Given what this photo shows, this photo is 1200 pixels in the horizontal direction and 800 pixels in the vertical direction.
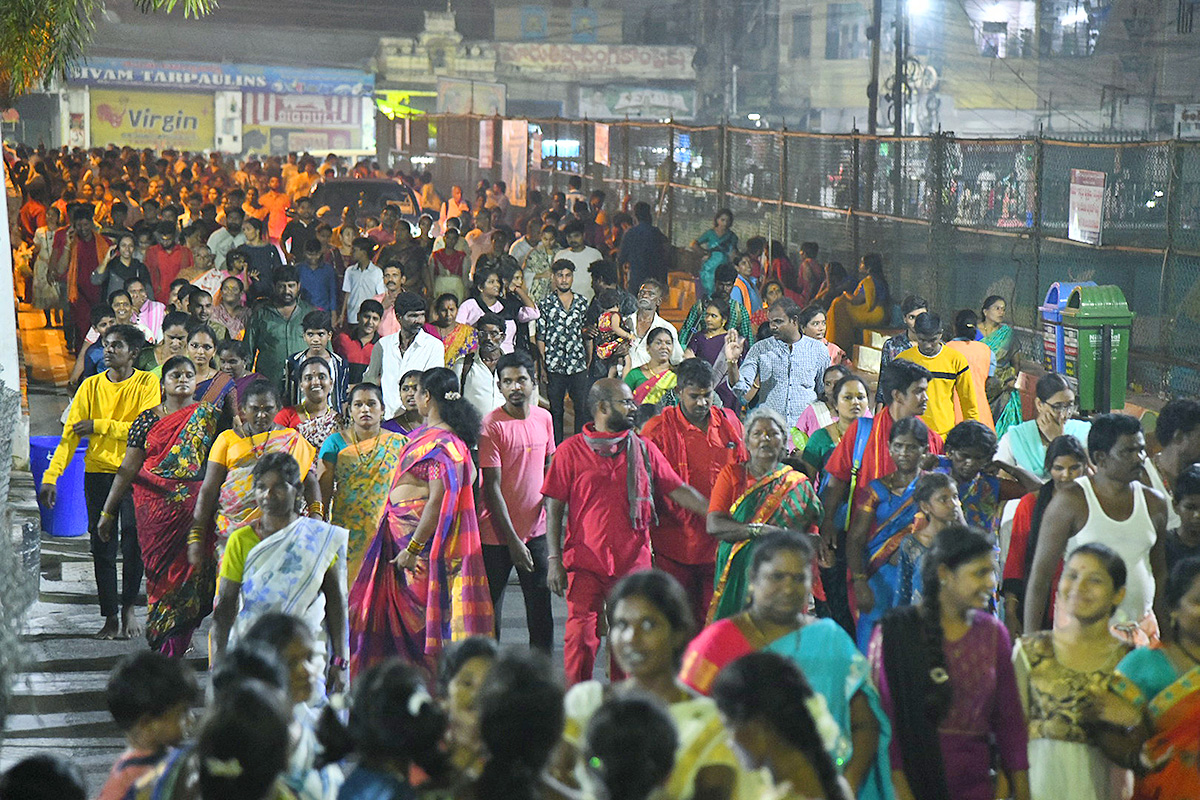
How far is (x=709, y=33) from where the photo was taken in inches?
2302

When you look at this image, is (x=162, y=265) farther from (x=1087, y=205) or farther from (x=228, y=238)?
(x=1087, y=205)

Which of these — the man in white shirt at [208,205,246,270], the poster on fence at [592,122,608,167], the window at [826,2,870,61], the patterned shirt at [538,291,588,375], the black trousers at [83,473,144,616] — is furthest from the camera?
the window at [826,2,870,61]

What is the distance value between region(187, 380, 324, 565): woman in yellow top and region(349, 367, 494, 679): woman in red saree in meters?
0.41

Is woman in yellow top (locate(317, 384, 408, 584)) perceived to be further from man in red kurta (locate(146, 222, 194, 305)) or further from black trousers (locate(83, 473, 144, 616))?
man in red kurta (locate(146, 222, 194, 305))

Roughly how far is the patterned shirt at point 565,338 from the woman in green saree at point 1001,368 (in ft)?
9.30

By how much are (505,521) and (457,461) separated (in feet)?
1.88

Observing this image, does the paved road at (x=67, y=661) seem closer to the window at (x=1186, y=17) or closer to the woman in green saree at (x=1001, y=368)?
the woman in green saree at (x=1001, y=368)

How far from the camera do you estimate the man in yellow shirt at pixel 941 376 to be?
868 centimetres

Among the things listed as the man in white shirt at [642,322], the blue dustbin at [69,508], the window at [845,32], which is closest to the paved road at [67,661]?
the blue dustbin at [69,508]

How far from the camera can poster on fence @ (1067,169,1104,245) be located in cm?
1095

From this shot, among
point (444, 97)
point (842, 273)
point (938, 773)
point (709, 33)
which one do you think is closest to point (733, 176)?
point (842, 273)

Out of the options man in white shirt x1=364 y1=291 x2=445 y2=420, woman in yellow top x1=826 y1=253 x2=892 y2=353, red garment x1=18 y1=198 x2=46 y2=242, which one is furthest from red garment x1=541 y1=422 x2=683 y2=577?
red garment x1=18 y1=198 x2=46 y2=242

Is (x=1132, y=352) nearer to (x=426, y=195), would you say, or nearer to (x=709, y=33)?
(x=426, y=195)

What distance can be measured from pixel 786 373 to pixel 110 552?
4006 millimetres
